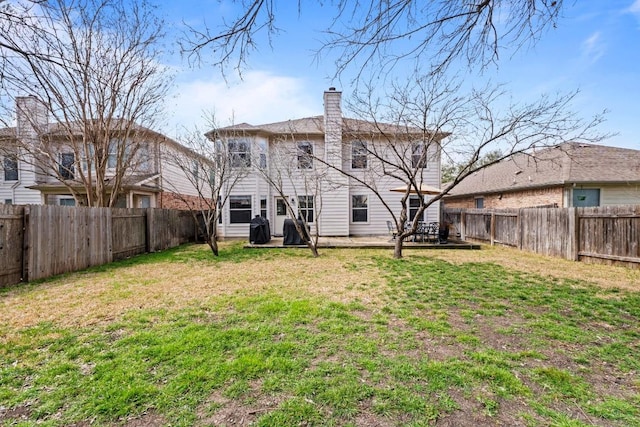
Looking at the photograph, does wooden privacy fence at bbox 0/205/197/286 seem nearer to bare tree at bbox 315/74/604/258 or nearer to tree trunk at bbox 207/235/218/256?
tree trunk at bbox 207/235/218/256

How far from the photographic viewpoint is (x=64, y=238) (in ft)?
22.8

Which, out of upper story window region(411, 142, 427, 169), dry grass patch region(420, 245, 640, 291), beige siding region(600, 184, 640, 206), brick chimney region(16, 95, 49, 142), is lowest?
dry grass patch region(420, 245, 640, 291)

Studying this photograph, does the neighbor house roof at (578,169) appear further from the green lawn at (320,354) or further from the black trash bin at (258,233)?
the green lawn at (320,354)

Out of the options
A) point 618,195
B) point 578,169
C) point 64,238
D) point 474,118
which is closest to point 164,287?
point 64,238

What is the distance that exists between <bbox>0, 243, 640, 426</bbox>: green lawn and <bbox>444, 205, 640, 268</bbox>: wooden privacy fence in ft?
9.15

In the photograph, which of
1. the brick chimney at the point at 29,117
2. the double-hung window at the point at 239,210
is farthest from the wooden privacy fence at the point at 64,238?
the brick chimney at the point at 29,117

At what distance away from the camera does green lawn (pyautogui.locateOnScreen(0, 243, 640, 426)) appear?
7.06 ft

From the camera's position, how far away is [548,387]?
245cm

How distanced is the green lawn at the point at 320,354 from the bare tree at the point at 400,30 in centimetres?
288

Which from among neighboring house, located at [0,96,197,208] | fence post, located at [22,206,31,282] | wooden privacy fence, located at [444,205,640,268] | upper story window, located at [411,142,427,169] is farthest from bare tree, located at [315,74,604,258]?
neighboring house, located at [0,96,197,208]

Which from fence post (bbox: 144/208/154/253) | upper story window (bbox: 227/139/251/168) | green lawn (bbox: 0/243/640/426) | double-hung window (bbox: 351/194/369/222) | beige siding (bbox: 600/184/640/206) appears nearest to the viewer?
green lawn (bbox: 0/243/640/426)

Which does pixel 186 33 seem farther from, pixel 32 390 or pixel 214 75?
pixel 32 390

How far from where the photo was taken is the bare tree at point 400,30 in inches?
105

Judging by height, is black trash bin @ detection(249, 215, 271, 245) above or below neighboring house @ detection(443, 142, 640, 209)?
below
